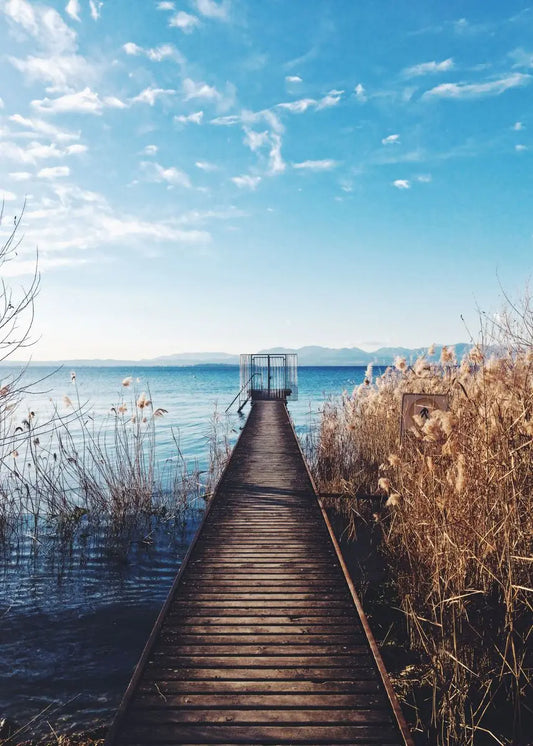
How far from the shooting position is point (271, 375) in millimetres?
23703

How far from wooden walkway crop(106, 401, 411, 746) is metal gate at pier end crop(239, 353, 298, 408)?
14837 millimetres

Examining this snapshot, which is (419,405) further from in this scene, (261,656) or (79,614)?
(79,614)

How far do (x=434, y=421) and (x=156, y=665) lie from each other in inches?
103

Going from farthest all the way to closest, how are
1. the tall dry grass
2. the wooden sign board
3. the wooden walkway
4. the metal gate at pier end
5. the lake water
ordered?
the metal gate at pier end, the wooden sign board, the lake water, the tall dry grass, the wooden walkway

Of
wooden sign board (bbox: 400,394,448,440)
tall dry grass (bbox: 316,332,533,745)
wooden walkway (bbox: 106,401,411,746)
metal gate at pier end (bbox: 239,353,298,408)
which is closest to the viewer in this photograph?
wooden walkway (bbox: 106,401,411,746)

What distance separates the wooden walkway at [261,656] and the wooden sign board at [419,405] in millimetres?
1561

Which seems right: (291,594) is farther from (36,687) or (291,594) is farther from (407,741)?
(36,687)

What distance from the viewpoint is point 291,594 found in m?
4.26

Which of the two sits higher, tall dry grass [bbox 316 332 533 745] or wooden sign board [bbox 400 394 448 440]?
wooden sign board [bbox 400 394 448 440]

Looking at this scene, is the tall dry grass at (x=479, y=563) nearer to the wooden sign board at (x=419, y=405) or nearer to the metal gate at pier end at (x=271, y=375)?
the wooden sign board at (x=419, y=405)

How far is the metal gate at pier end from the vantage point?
20781mm

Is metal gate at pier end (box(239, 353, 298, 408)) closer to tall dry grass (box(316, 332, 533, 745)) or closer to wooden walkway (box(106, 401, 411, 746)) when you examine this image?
wooden walkway (box(106, 401, 411, 746))

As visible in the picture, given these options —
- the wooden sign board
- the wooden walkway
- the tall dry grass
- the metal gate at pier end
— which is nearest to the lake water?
the wooden walkway

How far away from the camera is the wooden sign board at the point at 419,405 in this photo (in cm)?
538
